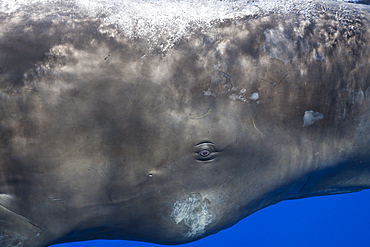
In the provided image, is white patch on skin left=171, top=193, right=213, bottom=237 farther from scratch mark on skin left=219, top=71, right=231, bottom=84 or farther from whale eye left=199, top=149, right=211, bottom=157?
scratch mark on skin left=219, top=71, right=231, bottom=84

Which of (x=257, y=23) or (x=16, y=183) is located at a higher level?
(x=257, y=23)

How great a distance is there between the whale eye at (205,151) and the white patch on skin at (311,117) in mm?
854

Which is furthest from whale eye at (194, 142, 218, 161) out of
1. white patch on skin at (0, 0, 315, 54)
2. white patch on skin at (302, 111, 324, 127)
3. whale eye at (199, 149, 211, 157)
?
white patch on skin at (302, 111, 324, 127)

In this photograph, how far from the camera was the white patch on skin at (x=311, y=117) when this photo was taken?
2.34 meters

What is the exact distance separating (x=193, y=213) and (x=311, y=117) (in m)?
1.32

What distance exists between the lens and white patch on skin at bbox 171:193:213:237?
2225mm

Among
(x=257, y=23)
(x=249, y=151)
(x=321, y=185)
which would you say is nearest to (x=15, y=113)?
(x=249, y=151)

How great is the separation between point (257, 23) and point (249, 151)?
3.48 feet

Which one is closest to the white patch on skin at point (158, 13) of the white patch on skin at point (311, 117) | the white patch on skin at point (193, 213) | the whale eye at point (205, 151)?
the whale eye at point (205, 151)

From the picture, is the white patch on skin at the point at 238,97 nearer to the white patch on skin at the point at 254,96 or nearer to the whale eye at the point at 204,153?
the white patch on skin at the point at 254,96

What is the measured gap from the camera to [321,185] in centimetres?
294

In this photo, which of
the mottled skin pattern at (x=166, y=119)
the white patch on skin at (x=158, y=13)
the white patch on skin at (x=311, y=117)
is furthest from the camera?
the white patch on skin at (x=311, y=117)

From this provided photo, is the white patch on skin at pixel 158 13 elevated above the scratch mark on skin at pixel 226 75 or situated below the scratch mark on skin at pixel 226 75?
above

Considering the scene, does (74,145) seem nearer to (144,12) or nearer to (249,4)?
(144,12)
